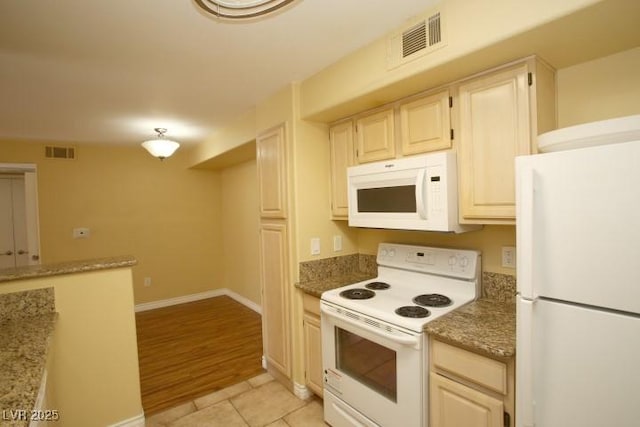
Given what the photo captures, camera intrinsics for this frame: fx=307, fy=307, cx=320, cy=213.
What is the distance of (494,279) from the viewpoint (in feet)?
6.02

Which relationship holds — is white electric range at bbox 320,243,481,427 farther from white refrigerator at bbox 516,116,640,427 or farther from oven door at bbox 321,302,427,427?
white refrigerator at bbox 516,116,640,427

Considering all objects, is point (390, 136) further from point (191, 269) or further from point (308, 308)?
point (191, 269)

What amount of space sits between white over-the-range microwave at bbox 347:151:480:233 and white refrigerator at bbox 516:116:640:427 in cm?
54

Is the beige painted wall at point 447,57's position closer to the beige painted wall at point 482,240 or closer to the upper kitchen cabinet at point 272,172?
the upper kitchen cabinet at point 272,172

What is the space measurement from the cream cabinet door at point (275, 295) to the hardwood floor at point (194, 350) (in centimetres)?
36

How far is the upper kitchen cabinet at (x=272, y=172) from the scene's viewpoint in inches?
96.7

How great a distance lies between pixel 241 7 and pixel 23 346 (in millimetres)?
1654

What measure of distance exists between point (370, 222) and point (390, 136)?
58 cm

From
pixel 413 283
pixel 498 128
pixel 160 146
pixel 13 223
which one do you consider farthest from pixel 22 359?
pixel 13 223

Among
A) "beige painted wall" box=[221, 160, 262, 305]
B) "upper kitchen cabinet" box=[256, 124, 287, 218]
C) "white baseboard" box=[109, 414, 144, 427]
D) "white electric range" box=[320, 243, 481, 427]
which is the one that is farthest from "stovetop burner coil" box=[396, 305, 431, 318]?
"beige painted wall" box=[221, 160, 262, 305]

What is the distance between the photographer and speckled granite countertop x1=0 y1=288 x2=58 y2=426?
35.5 inches

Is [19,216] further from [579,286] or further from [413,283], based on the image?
[579,286]

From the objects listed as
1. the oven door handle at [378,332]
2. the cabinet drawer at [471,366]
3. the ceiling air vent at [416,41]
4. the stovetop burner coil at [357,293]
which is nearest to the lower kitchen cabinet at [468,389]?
the cabinet drawer at [471,366]

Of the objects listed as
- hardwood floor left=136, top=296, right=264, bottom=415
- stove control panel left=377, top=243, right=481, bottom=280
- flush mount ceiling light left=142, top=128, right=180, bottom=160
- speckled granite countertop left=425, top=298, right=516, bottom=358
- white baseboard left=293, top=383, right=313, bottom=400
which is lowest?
hardwood floor left=136, top=296, right=264, bottom=415
